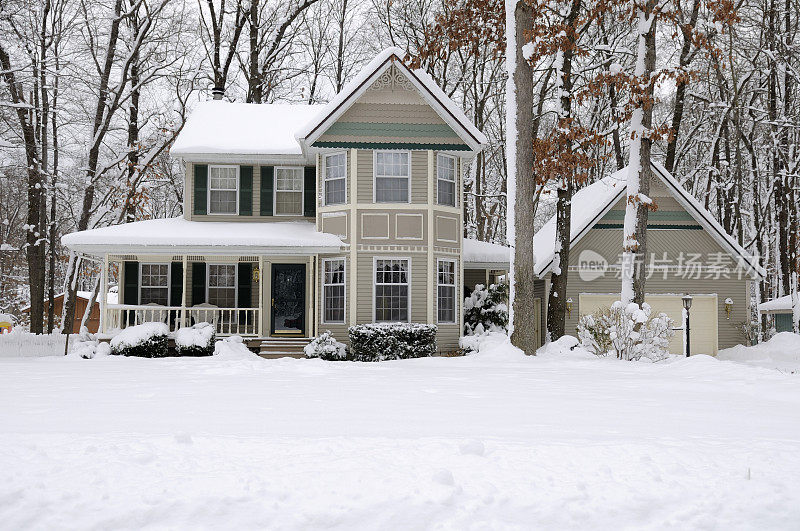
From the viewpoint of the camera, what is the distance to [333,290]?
1939 cm

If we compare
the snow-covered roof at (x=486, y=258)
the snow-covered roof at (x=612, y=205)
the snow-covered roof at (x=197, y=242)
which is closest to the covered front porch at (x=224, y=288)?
the snow-covered roof at (x=197, y=242)

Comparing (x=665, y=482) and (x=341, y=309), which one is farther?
(x=341, y=309)

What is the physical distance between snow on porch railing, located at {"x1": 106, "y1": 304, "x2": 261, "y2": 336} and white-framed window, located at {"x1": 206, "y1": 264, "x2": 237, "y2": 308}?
33 centimetres

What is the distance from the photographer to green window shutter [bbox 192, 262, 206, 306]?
20469 millimetres

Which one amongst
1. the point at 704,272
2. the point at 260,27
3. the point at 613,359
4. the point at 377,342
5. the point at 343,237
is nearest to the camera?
the point at 613,359

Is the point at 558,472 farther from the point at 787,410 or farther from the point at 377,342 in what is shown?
the point at 377,342

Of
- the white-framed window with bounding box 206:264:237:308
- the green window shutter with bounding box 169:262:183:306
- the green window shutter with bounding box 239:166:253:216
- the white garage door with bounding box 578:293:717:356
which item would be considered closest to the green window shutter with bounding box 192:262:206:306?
the white-framed window with bounding box 206:264:237:308

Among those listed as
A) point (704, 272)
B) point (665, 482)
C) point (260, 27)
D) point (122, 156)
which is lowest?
point (665, 482)

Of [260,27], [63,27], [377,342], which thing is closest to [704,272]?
[377,342]

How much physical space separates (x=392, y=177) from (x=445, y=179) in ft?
4.92

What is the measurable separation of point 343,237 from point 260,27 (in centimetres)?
1377

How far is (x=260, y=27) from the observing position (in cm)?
2895

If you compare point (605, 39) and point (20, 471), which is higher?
point (605, 39)

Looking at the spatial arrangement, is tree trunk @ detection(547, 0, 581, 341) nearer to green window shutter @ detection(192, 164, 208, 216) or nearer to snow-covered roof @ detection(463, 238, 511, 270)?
snow-covered roof @ detection(463, 238, 511, 270)
